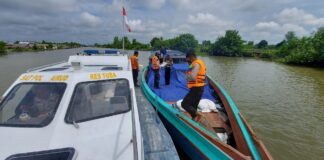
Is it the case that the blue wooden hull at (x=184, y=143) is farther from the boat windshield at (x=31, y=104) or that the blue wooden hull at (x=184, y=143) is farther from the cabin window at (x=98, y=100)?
the boat windshield at (x=31, y=104)

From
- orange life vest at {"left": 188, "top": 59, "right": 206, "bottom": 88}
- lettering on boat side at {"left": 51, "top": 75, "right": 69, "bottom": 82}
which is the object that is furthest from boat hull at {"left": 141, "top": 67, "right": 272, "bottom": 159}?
lettering on boat side at {"left": 51, "top": 75, "right": 69, "bottom": 82}

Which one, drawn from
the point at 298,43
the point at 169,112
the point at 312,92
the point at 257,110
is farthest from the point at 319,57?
the point at 169,112

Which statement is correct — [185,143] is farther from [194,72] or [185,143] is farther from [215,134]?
[194,72]

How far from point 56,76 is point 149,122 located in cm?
254

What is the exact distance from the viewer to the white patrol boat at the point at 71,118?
1.95m

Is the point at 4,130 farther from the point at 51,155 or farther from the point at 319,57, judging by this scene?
the point at 319,57

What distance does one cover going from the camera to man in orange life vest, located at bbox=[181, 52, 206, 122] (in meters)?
3.91

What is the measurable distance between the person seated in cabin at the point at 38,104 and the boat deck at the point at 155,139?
1826 mm

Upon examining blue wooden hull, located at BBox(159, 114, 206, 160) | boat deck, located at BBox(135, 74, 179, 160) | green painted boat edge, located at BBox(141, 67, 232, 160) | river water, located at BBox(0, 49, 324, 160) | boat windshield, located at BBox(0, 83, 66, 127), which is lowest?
river water, located at BBox(0, 49, 324, 160)

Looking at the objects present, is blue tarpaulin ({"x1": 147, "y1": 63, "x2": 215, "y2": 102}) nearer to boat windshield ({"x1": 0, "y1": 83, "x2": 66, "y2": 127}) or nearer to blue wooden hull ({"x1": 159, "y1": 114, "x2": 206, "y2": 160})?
blue wooden hull ({"x1": 159, "y1": 114, "x2": 206, "y2": 160})

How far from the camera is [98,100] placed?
2629mm

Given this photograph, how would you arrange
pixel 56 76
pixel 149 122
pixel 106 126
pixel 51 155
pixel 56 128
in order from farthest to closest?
pixel 149 122, pixel 56 76, pixel 106 126, pixel 56 128, pixel 51 155

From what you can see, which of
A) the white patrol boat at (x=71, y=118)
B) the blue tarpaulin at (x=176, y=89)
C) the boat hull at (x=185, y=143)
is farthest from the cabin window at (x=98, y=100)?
the blue tarpaulin at (x=176, y=89)

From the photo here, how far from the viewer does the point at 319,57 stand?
84.8 feet
